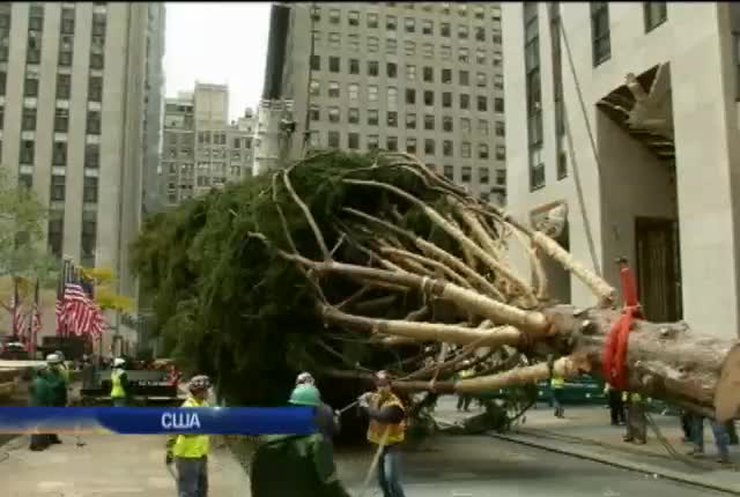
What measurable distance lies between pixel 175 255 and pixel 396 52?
7132 centimetres

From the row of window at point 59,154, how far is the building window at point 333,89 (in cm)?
2322

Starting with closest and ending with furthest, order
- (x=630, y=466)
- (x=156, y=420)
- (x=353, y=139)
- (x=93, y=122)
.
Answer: (x=156, y=420)
(x=630, y=466)
(x=93, y=122)
(x=353, y=139)

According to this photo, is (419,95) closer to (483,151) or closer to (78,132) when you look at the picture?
(483,151)

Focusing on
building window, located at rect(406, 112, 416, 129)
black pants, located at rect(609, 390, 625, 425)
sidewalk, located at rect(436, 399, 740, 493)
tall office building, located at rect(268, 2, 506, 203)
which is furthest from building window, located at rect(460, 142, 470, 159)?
black pants, located at rect(609, 390, 625, 425)

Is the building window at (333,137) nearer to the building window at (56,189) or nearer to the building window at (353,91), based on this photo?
the building window at (353,91)

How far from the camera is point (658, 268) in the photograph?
98.8 ft

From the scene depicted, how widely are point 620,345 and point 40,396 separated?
442 inches

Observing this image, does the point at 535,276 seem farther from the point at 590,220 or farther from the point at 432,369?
the point at 590,220

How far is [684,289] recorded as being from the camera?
23281 mm

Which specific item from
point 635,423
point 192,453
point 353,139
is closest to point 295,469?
point 192,453

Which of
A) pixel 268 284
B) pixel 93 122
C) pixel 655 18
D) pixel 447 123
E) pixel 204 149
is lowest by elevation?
pixel 268 284

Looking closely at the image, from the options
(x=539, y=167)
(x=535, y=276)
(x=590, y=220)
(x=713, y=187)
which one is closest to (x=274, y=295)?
(x=535, y=276)

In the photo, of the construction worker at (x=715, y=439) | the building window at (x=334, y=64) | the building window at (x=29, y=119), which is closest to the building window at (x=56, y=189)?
the building window at (x=29, y=119)

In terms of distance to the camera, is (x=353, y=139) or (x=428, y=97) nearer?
(x=353, y=139)
